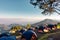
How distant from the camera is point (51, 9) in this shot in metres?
23.5

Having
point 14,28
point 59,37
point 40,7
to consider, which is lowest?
point 14,28

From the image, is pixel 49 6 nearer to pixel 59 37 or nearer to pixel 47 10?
pixel 47 10

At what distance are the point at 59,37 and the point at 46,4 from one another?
7.95m

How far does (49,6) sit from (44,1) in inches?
38.3

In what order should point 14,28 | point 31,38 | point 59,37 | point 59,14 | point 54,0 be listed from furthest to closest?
point 14,28
point 59,14
point 54,0
point 59,37
point 31,38

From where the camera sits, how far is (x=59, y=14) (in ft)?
77.8

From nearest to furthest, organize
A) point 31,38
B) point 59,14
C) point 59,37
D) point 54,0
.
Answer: point 31,38, point 59,37, point 54,0, point 59,14

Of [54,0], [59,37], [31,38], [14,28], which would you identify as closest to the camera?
[31,38]

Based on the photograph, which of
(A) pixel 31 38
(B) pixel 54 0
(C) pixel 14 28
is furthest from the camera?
(C) pixel 14 28

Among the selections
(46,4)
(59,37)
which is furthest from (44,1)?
(59,37)

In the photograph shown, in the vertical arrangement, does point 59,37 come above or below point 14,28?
above

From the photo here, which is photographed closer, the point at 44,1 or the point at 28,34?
the point at 28,34

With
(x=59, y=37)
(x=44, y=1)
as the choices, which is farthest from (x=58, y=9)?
(x=59, y=37)

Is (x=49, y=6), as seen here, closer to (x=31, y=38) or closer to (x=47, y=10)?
(x=47, y=10)
